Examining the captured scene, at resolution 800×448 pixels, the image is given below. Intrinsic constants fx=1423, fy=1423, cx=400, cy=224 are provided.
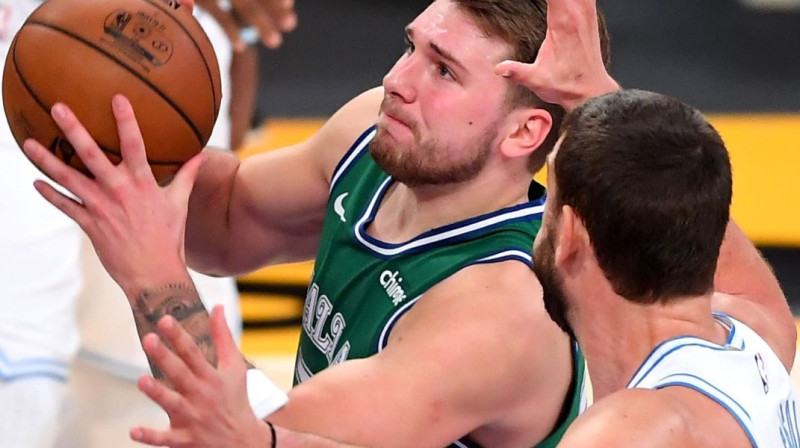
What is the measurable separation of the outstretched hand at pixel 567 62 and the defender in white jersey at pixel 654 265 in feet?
0.87

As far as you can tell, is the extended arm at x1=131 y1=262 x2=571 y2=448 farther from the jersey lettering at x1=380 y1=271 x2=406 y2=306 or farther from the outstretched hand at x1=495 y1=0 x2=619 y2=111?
the outstretched hand at x1=495 y1=0 x2=619 y2=111

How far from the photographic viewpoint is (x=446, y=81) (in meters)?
3.33

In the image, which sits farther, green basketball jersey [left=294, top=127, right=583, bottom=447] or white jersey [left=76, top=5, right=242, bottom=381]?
white jersey [left=76, top=5, right=242, bottom=381]

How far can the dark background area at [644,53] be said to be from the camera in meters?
8.98

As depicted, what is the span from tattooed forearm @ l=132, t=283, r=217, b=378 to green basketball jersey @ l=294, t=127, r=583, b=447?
0.54m

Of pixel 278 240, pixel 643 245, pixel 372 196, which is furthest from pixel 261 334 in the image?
pixel 643 245

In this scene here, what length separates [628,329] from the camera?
104 inches

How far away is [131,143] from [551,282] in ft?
2.83

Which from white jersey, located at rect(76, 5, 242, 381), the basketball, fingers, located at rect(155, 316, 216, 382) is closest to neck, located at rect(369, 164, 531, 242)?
the basketball

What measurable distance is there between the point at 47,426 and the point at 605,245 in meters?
2.36

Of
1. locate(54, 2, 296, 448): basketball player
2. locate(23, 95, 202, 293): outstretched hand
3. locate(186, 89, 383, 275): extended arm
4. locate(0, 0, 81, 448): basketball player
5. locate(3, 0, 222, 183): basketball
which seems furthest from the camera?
locate(54, 2, 296, 448): basketball player

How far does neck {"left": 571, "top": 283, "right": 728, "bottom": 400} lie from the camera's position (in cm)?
263

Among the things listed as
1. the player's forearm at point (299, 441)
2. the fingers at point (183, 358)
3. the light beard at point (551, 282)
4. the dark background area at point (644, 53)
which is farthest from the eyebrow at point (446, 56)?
the dark background area at point (644, 53)

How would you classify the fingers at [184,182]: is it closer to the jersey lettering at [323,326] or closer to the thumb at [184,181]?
the thumb at [184,181]
